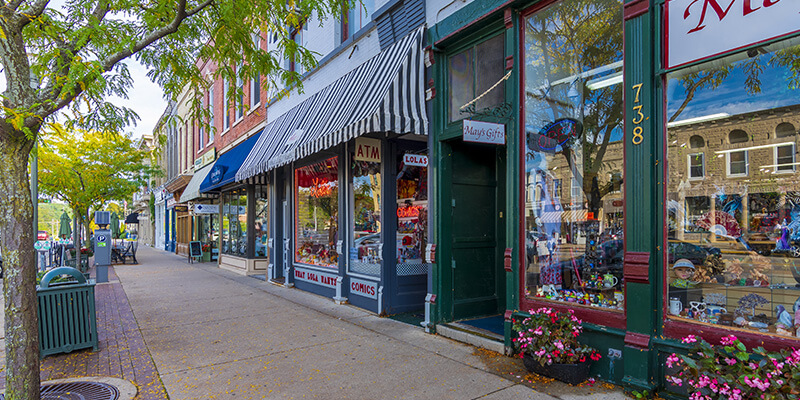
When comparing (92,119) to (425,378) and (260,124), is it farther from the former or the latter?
(260,124)

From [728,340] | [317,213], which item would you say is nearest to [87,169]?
[317,213]

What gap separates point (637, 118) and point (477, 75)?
102 inches

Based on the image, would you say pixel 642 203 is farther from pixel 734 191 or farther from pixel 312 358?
pixel 312 358

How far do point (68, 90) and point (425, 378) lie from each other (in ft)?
14.0

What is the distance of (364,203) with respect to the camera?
350 inches

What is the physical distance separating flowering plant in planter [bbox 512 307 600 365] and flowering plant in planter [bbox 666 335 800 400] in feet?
2.87

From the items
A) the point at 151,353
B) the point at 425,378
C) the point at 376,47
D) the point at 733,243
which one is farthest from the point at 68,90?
the point at 733,243

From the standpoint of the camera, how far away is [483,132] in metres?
5.67

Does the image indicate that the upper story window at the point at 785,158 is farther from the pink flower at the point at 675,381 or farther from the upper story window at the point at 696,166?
the pink flower at the point at 675,381

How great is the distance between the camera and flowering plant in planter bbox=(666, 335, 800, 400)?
3.29 metres

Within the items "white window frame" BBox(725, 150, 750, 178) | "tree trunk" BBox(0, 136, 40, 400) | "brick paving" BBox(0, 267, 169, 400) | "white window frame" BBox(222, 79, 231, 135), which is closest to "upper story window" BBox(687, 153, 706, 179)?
"white window frame" BBox(725, 150, 750, 178)

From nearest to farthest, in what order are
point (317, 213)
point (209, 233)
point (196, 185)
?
point (317, 213) < point (196, 185) < point (209, 233)

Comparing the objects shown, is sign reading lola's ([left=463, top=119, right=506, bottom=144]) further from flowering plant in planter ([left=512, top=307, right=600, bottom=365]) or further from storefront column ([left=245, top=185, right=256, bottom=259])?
storefront column ([left=245, top=185, right=256, bottom=259])

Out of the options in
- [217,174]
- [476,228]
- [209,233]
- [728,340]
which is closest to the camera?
[728,340]
